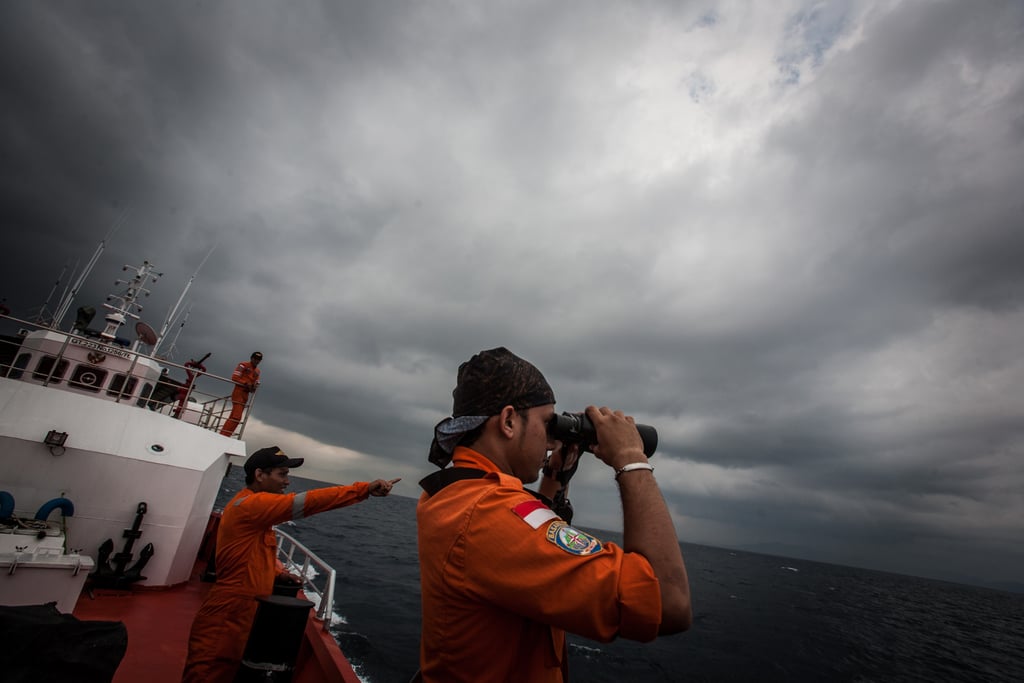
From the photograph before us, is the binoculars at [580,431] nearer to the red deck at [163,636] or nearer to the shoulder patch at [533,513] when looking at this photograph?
the shoulder patch at [533,513]

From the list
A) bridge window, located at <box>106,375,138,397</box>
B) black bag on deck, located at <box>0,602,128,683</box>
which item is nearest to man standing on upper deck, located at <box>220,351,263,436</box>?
bridge window, located at <box>106,375,138,397</box>

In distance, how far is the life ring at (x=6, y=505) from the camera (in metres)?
6.16

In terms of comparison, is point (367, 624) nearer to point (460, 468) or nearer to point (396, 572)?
point (396, 572)

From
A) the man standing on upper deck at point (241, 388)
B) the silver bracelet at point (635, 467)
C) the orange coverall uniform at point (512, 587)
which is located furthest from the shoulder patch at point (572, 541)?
the man standing on upper deck at point (241, 388)

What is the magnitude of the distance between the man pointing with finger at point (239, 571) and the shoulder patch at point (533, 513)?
111 inches

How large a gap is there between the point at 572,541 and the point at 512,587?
0.67ft

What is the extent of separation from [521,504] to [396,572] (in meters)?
32.9

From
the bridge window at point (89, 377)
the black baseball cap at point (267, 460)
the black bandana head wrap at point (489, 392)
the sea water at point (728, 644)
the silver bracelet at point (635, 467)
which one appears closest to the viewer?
the silver bracelet at point (635, 467)

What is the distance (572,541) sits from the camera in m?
1.21

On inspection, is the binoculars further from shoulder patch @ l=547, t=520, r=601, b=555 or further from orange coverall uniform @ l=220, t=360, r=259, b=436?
orange coverall uniform @ l=220, t=360, r=259, b=436

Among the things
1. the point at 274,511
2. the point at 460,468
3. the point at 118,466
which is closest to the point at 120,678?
the point at 274,511

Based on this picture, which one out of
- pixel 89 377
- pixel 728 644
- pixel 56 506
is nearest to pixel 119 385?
pixel 89 377

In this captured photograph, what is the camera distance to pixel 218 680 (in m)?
3.56

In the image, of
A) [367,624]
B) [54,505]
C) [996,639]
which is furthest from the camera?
[996,639]
